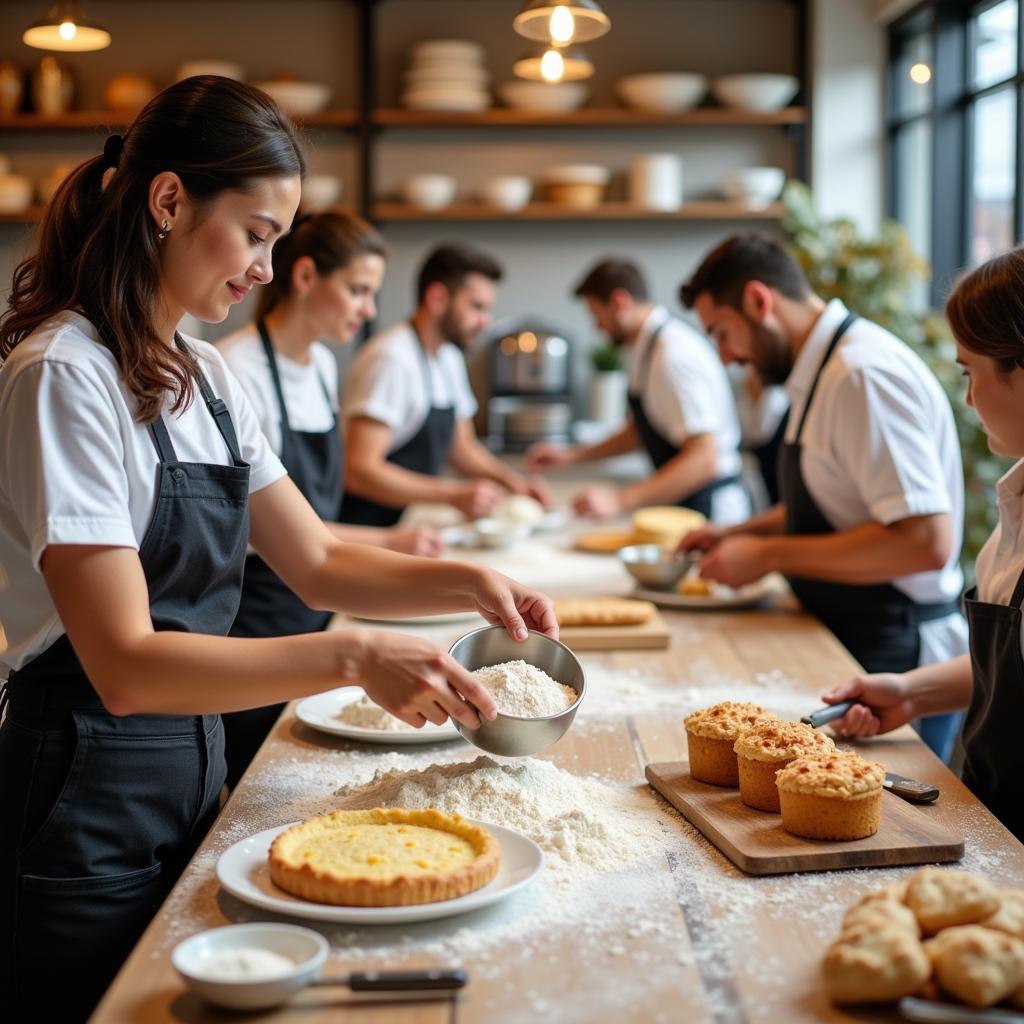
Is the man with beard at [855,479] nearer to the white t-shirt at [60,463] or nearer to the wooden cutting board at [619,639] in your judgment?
the wooden cutting board at [619,639]

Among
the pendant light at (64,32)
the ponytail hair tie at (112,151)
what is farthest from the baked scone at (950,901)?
the pendant light at (64,32)

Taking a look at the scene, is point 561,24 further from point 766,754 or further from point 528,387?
point 528,387

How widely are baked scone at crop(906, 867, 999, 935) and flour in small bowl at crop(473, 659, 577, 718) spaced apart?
54cm

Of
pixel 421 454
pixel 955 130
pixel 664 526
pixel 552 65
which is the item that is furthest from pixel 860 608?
pixel 955 130

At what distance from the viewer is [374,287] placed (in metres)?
3.47

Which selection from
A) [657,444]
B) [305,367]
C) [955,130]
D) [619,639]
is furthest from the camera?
[955,130]

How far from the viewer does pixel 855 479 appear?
277 cm

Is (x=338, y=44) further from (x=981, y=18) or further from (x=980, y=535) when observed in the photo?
(x=980, y=535)

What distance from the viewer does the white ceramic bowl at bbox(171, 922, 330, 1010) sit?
3.61 ft

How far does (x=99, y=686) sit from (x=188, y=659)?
4.3 inches

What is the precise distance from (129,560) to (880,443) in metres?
1.75

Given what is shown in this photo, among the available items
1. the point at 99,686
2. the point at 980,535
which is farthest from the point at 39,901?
the point at 980,535

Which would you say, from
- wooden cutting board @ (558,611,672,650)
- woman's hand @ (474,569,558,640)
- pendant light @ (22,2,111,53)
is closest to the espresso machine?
pendant light @ (22,2,111,53)

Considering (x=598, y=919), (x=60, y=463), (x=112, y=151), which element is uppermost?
(x=112, y=151)
